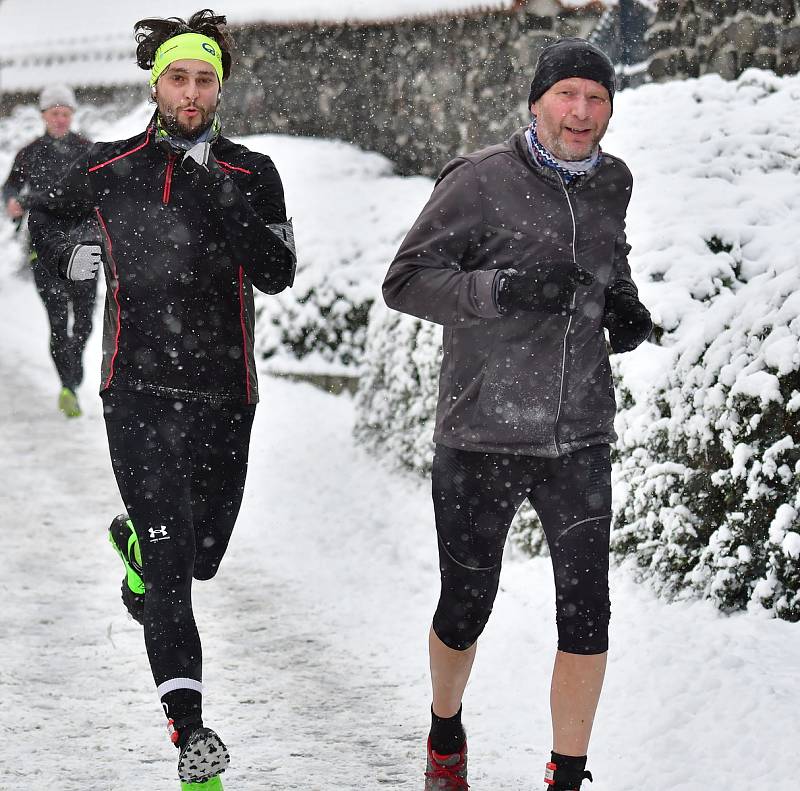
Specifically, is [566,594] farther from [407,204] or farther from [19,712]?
[407,204]

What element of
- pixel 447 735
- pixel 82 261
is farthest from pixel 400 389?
pixel 447 735

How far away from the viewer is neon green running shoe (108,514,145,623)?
14.0 feet

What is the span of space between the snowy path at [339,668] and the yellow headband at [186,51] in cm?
220

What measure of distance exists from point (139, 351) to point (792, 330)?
2.53 meters

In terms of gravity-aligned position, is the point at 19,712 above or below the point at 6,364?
above

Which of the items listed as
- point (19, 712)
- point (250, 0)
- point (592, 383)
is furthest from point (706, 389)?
point (250, 0)

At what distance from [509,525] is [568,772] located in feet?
→ 2.22

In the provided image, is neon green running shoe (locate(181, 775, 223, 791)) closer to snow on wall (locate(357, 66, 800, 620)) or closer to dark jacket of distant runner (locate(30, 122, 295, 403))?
dark jacket of distant runner (locate(30, 122, 295, 403))

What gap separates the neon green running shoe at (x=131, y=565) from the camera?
4.27m

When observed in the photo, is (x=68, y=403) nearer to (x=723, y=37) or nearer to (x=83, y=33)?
(x=723, y=37)

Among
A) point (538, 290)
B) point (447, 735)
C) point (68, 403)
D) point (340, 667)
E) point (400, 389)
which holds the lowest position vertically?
point (68, 403)

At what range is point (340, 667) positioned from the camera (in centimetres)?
516

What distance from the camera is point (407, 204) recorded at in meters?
11.1

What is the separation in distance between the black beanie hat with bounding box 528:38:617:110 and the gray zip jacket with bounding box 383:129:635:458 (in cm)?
19
